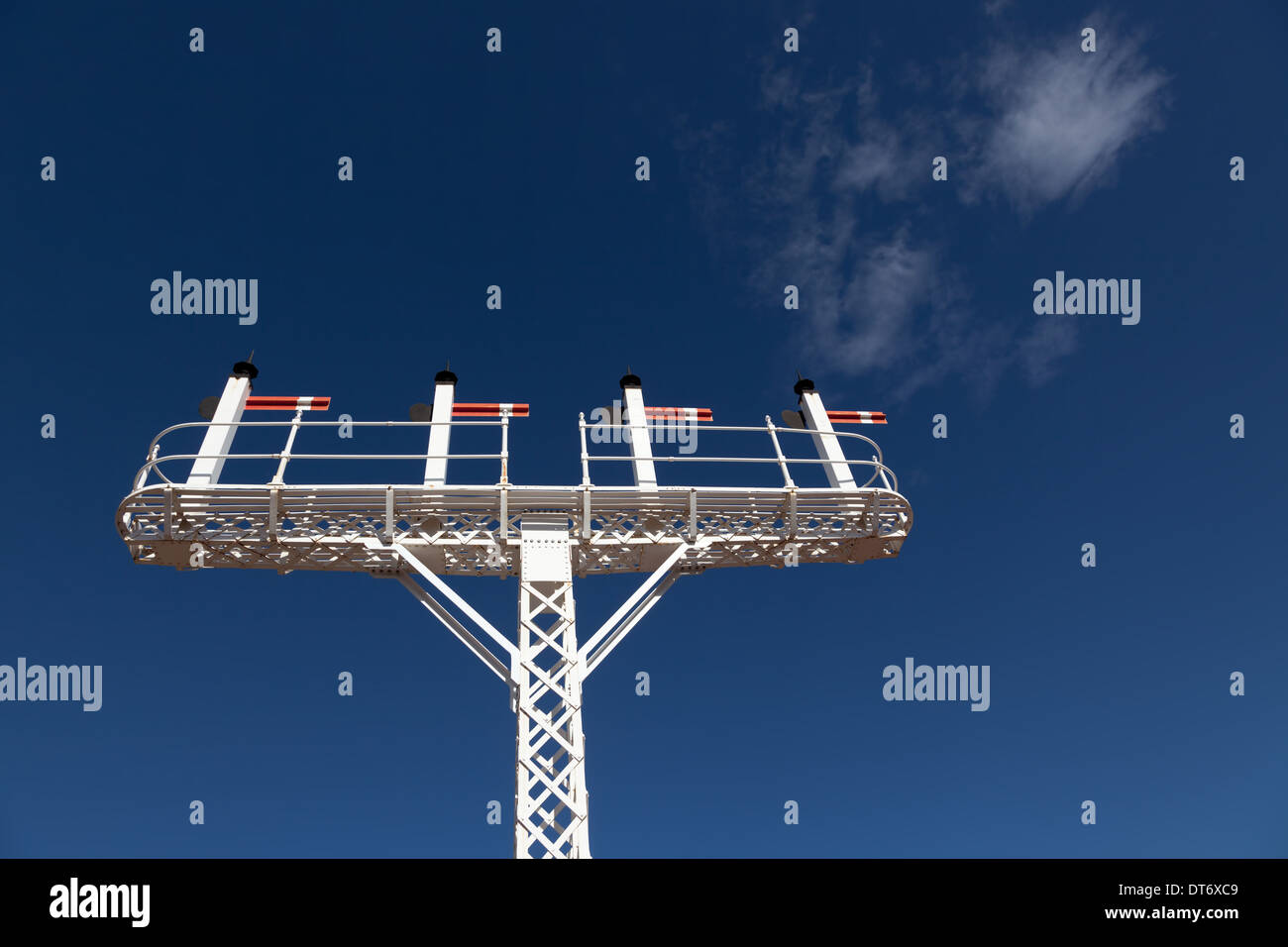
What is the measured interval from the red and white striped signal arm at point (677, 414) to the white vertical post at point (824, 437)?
2.16 metres

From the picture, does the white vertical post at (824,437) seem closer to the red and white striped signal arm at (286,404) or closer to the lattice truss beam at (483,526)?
the lattice truss beam at (483,526)

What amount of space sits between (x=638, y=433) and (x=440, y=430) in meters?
3.82

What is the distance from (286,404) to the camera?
51.2 ft

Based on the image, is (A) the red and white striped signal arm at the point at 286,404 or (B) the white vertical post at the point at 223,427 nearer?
(B) the white vertical post at the point at 223,427

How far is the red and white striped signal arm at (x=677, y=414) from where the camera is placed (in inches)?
642

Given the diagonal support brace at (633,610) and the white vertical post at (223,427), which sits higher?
the white vertical post at (223,427)

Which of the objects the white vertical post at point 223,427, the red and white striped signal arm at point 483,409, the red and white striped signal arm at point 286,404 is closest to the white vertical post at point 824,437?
the red and white striped signal arm at point 483,409

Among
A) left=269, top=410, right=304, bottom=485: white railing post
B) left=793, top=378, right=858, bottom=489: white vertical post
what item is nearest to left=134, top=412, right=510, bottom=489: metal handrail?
left=269, top=410, right=304, bottom=485: white railing post

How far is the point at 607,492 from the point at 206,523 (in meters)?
7.04

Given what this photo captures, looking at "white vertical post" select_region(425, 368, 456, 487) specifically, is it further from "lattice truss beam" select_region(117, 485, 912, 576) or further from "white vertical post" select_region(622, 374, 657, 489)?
"white vertical post" select_region(622, 374, 657, 489)

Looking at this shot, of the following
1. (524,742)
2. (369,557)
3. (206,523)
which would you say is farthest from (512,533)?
(206,523)

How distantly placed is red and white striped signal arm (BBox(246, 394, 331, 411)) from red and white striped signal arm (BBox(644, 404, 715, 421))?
632 cm

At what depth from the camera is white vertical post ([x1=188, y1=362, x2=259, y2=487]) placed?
14.0 meters

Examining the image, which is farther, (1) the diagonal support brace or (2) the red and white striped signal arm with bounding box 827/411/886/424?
(2) the red and white striped signal arm with bounding box 827/411/886/424
